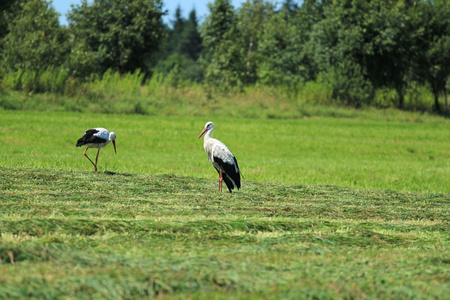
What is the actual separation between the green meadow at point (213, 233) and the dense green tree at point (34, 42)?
16.4 m

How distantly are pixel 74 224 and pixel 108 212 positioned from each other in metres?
1.04

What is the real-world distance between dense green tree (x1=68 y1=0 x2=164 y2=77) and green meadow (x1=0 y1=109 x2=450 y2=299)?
98.6ft

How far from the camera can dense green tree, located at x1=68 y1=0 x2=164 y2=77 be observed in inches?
1797

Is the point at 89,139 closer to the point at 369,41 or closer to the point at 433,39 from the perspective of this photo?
the point at 369,41

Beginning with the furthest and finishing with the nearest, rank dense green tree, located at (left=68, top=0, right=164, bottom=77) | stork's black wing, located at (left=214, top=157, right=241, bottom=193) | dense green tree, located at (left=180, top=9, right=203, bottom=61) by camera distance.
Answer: dense green tree, located at (left=180, top=9, right=203, bottom=61) → dense green tree, located at (left=68, top=0, right=164, bottom=77) → stork's black wing, located at (left=214, top=157, right=241, bottom=193)

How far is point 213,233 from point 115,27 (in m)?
41.3

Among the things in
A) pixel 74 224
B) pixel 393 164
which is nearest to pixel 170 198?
pixel 74 224

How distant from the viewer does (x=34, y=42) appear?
32.8m

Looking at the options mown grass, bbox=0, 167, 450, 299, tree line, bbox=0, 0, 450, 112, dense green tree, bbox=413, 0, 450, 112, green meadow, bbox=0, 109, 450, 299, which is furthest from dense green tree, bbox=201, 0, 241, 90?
mown grass, bbox=0, 167, 450, 299

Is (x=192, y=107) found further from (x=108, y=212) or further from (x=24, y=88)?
(x=108, y=212)

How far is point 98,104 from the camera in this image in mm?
29547

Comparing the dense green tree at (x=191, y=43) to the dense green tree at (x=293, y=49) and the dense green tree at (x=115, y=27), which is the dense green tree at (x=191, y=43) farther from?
the dense green tree at (x=115, y=27)

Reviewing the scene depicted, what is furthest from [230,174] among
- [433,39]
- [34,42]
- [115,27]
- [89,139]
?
[115,27]

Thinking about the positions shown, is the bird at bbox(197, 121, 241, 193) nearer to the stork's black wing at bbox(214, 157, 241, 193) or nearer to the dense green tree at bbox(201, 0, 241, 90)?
the stork's black wing at bbox(214, 157, 241, 193)
